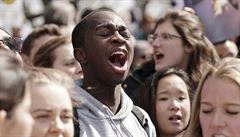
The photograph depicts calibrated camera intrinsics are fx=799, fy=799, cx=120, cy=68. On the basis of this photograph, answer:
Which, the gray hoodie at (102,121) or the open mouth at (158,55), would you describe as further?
the open mouth at (158,55)

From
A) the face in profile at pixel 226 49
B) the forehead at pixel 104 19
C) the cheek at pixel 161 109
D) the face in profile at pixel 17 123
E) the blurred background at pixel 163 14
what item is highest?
the blurred background at pixel 163 14

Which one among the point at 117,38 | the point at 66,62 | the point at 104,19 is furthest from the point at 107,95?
the point at 66,62

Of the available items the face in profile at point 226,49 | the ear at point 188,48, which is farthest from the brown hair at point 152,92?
the face in profile at point 226,49

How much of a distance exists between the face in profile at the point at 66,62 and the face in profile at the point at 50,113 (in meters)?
1.86

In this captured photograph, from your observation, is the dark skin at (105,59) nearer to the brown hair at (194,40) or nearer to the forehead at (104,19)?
the forehead at (104,19)

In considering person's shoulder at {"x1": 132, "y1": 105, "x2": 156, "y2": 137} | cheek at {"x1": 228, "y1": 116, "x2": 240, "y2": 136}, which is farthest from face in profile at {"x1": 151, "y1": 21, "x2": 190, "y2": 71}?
cheek at {"x1": 228, "y1": 116, "x2": 240, "y2": 136}

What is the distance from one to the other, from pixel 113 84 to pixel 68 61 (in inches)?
52.7

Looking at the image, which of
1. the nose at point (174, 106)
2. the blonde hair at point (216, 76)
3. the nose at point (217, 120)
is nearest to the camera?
the nose at point (217, 120)

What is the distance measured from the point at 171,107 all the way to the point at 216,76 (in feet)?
3.92

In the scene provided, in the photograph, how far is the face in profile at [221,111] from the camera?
408 cm

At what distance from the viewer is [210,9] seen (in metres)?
7.13

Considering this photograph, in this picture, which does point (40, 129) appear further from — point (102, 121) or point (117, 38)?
point (117, 38)

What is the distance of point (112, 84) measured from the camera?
448cm

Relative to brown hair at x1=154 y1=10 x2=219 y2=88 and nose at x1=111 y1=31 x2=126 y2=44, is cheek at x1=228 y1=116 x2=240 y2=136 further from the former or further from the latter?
brown hair at x1=154 y1=10 x2=219 y2=88
